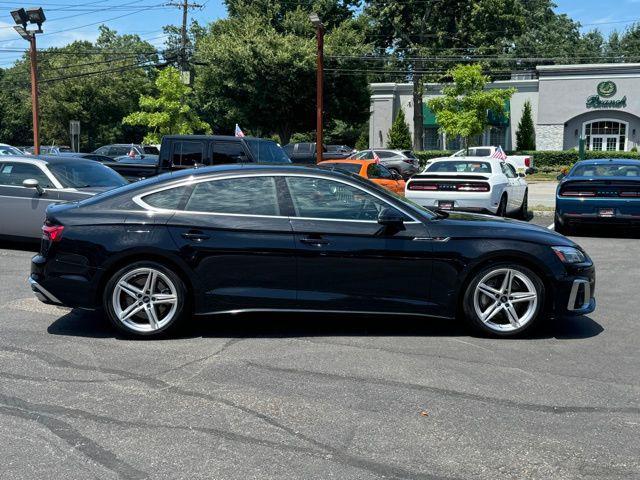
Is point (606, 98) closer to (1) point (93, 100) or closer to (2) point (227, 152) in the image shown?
(2) point (227, 152)

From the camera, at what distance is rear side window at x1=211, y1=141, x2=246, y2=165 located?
45.3 ft

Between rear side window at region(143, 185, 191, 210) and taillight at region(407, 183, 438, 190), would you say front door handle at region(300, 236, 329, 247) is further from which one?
taillight at region(407, 183, 438, 190)

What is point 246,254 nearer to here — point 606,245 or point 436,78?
point 606,245

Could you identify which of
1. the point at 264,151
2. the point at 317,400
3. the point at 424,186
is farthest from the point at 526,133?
the point at 317,400

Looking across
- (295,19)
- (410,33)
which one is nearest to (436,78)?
(410,33)

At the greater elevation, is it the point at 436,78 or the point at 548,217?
the point at 436,78

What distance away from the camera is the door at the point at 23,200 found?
35.6 feet

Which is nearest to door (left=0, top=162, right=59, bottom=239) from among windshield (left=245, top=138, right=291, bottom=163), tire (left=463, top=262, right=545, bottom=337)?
windshield (left=245, top=138, right=291, bottom=163)

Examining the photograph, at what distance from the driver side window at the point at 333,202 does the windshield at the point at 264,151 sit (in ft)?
24.3

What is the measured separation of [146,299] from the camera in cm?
611

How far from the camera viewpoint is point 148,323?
6.15 metres

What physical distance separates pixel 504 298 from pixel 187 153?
934cm

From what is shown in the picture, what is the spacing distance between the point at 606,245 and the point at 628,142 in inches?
1442

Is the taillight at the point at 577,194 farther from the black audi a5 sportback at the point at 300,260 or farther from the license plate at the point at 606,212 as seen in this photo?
the black audi a5 sportback at the point at 300,260
